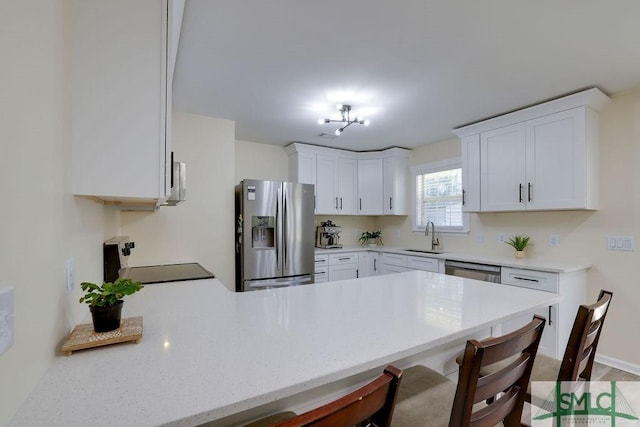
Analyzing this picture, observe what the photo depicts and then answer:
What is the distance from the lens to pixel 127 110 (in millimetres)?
1058

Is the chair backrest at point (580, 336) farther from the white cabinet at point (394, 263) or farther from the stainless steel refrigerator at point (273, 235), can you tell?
the white cabinet at point (394, 263)

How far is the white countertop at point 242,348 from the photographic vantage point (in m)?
0.66

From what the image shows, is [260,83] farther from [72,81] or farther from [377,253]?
[377,253]

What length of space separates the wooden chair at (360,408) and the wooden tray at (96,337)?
0.72 m

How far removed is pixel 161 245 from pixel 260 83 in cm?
180

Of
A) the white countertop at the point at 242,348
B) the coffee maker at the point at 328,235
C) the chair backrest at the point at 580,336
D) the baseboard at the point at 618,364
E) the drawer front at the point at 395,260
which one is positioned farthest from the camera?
the coffee maker at the point at 328,235

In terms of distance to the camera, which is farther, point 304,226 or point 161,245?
point 304,226

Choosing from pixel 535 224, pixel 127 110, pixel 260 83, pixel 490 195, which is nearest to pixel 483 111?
pixel 490 195

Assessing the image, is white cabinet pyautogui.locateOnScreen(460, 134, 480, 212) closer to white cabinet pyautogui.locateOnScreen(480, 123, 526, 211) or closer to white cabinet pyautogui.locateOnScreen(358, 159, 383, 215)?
white cabinet pyautogui.locateOnScreen(480, 123, 526, 211)

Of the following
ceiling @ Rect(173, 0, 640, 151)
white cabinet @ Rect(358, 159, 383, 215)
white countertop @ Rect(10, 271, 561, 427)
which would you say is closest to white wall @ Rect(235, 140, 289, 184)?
ceiling @ Rect(173, 0, 640, 151)

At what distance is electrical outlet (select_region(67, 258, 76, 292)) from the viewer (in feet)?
3.21

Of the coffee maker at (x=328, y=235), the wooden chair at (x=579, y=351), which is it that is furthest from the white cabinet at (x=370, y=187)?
the wooden chair at (x=579, y=351)

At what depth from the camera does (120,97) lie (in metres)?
1.05

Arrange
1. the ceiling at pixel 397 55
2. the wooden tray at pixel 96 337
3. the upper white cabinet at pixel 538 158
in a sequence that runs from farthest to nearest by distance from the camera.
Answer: the upper white cabinet at pixel 538 158, the ceiling at pixel 397 55, the wooden tray at pixel 96 337
